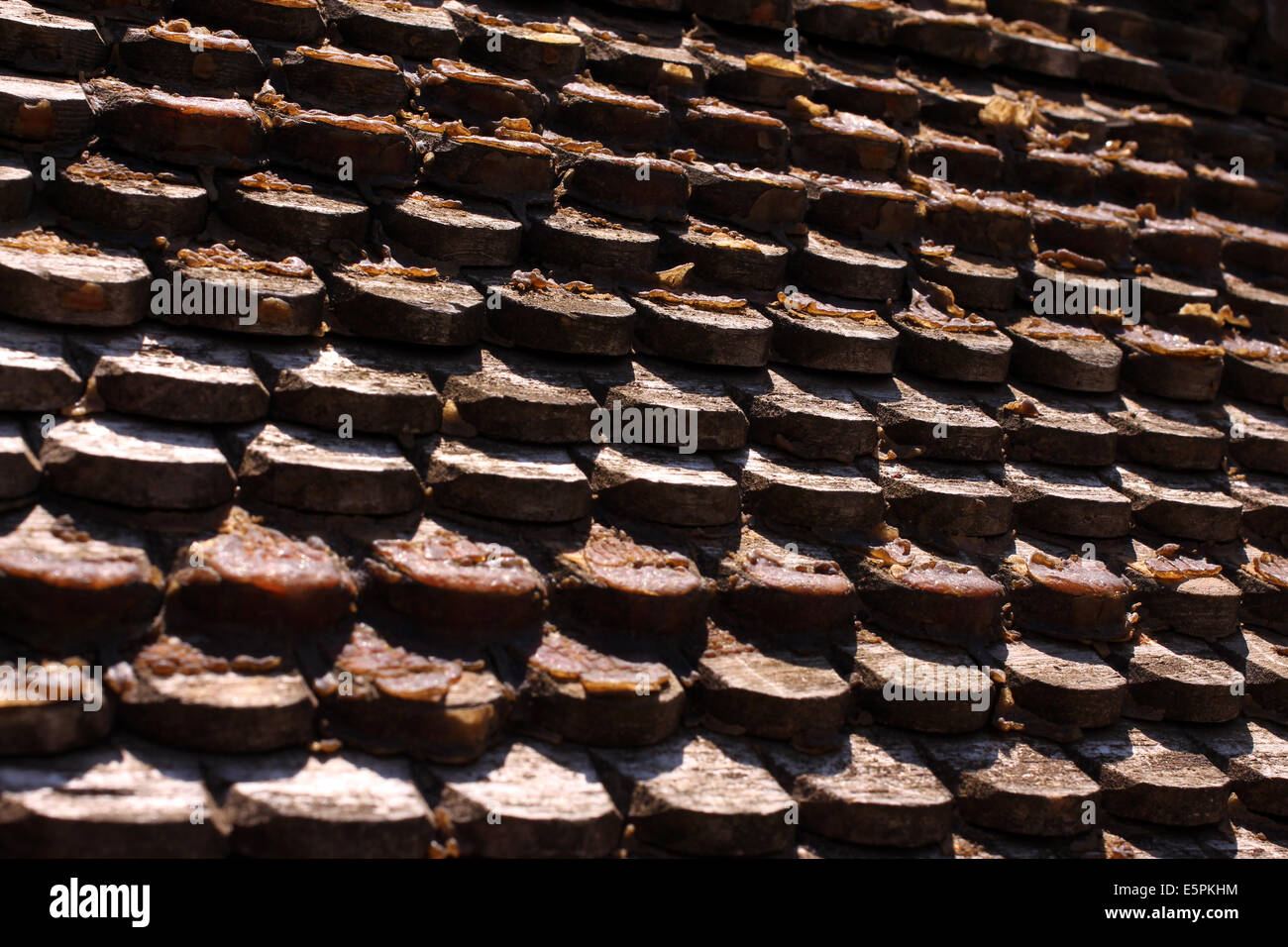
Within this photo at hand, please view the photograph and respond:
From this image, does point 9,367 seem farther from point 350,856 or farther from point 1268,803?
point 1268,803

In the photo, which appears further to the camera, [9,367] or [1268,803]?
[1268,803]

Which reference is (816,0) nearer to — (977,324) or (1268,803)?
(977,324)

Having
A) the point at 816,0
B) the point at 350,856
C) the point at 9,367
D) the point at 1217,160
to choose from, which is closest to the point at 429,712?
the point at 350,856

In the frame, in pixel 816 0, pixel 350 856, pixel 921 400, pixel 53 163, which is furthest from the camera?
pixel 816 0

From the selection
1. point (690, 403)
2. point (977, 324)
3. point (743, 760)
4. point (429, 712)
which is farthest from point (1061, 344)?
point (429, 712)

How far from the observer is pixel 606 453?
2.95 metres

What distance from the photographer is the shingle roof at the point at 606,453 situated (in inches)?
92.4

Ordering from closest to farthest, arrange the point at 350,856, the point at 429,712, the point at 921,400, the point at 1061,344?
the point at 350,856
the point at 429,712
the point at 921,400
the point at 1061,344

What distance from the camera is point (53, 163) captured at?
9.45 ft

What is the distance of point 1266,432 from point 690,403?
2.10 m

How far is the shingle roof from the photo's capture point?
2346mm

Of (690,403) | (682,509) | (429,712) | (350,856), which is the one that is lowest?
(350,856)

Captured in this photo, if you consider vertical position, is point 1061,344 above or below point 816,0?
below

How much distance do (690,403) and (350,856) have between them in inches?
55.3
